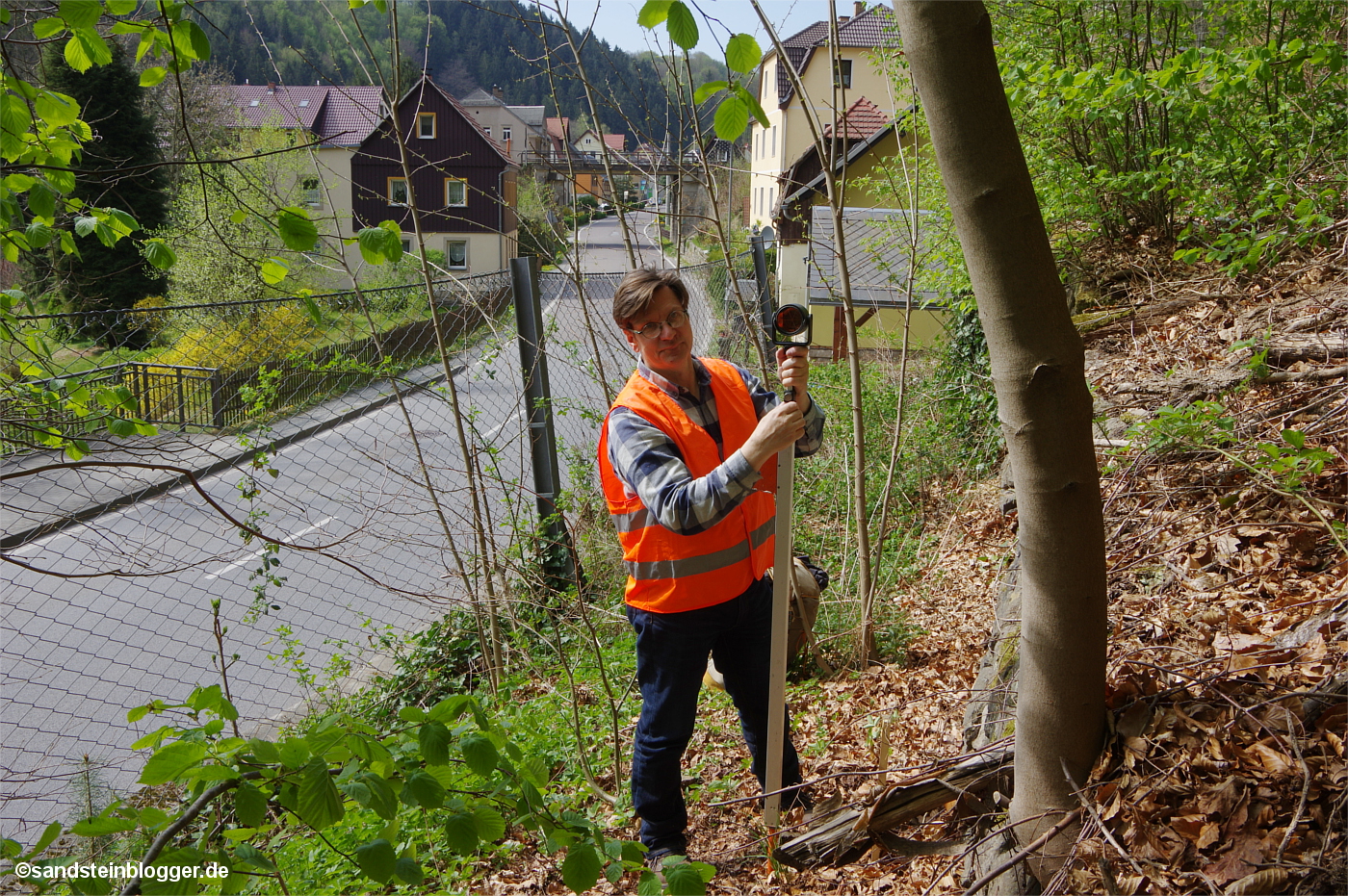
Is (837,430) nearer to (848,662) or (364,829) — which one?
(848,662)

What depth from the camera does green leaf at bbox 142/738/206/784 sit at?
140cm

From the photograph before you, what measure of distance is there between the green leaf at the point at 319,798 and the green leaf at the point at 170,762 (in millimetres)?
186

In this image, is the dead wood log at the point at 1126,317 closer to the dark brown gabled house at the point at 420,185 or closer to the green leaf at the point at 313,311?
the dark brown gabled house at the point at 420,185

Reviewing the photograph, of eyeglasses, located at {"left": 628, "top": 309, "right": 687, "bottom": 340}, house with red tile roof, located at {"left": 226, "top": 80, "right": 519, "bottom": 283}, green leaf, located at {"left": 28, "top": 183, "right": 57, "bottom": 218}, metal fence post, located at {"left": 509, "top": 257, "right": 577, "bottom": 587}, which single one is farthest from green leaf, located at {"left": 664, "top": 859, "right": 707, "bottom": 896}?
metal fence post, located at {"left": 509, "top": 257, "right": 577, "bottom": 587}

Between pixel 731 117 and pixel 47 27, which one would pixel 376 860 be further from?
pixel 47 27

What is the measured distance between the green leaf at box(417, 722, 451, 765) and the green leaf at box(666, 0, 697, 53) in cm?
132

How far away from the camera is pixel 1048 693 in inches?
74.4

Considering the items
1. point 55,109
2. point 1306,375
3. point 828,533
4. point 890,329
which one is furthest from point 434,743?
point 890,329

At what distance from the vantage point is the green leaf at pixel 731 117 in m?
1.72

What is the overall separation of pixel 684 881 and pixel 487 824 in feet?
1.24

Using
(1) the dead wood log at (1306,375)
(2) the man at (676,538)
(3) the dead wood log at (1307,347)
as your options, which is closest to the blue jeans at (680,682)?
(2) the man at (676,538)

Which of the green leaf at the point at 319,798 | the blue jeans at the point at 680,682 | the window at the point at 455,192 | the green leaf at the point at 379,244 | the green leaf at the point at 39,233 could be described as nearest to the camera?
the green leaf at the point at 319,798

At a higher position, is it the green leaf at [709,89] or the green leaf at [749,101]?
the green leaf at [709,89]

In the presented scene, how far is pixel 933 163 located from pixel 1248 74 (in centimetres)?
300
